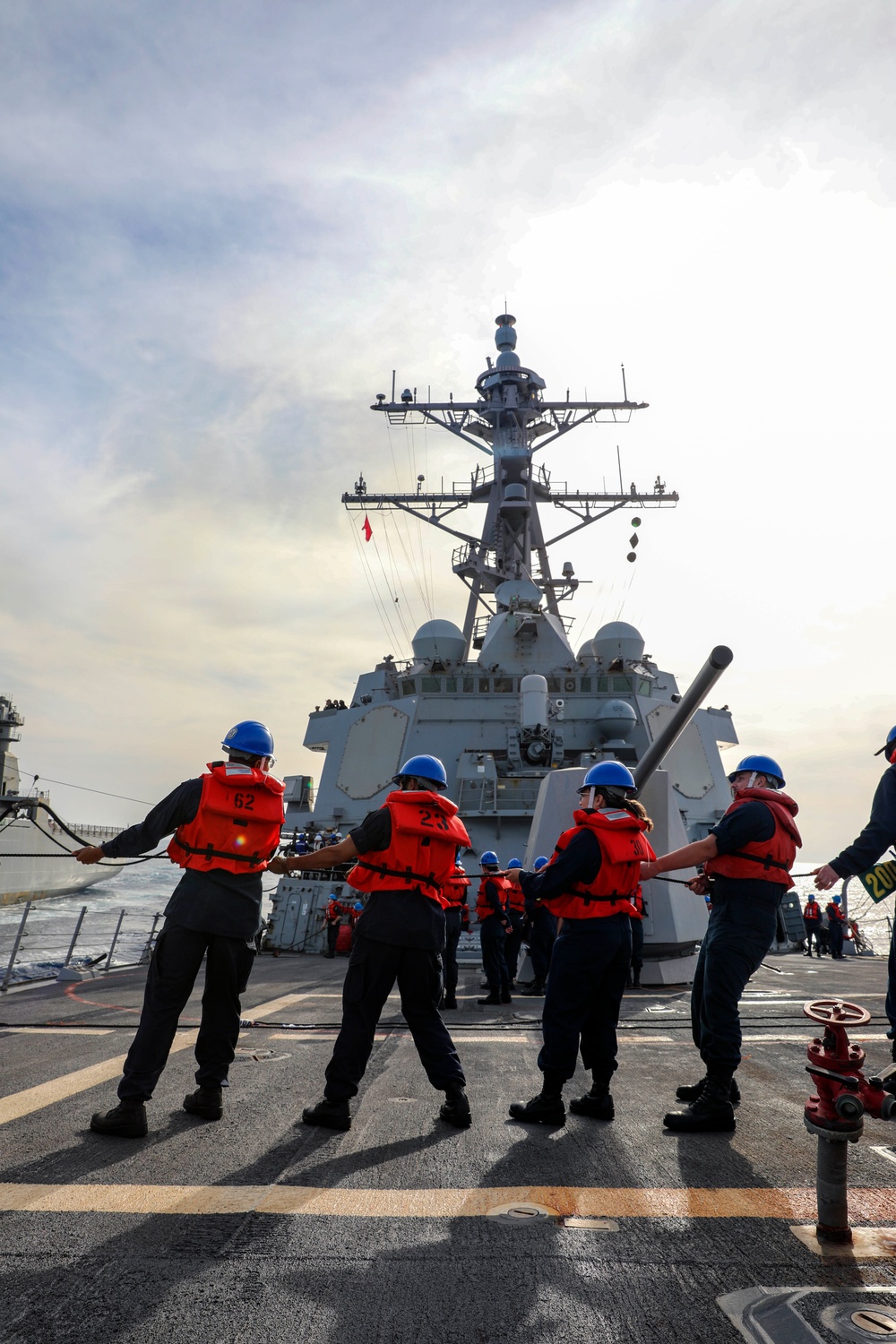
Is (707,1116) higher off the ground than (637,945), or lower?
lower

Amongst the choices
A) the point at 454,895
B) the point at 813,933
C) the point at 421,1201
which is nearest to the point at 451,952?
the point at 454,895

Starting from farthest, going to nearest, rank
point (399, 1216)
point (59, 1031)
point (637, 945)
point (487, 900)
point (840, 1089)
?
point (487, 900) → point (637, 945) → point (59, 1031) → point (399, 1216) → point (840, 1089)

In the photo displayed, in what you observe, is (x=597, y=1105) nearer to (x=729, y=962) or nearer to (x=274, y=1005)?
(x=729, y=962)

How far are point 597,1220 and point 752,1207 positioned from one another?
0.46 meters

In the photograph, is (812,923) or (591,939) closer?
(591,939)

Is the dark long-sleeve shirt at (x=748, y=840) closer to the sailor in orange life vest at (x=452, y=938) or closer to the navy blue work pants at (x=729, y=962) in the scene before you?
the navy blue work pants at (x=729, y=962)

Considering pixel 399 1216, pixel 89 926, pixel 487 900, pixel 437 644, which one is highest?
pixel 437 644

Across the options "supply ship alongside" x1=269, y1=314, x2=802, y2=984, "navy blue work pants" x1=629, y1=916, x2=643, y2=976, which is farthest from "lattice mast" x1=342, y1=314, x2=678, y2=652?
"navy blue work pants" x1=629, y1=916, x2=643, y2=976

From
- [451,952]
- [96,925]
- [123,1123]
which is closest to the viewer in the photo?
[123,1123]

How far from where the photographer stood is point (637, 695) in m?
18.8

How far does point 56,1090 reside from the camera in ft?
11.5

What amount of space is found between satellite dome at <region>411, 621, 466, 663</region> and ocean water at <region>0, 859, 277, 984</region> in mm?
7421

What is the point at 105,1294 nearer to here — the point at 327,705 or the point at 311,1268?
the point at 311,1268

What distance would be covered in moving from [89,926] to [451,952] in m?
25.6
